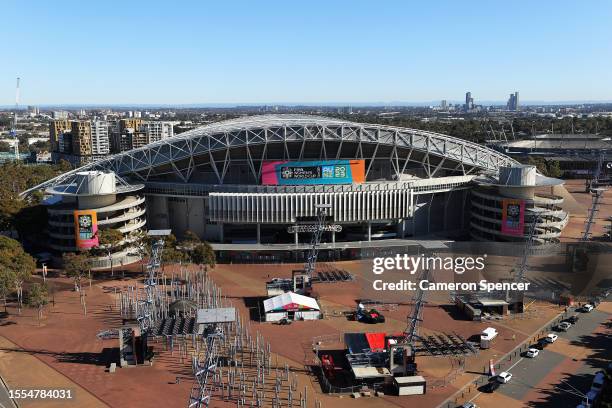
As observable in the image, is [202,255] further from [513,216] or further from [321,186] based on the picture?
[513,216]

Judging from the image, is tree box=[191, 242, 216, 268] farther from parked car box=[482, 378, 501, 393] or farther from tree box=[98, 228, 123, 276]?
parked car box=[482, 378, 501, 393]

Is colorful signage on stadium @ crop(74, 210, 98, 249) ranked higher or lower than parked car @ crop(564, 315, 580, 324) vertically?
higher

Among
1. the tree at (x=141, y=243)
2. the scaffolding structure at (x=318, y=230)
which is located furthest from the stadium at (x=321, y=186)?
the tree at (x=141, y=243)

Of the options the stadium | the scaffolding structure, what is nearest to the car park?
the scaffolding structure

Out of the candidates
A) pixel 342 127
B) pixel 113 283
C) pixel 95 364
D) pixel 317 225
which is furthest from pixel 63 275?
pixel 342 127

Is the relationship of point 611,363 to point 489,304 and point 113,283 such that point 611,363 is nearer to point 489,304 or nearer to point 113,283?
point 489,304
